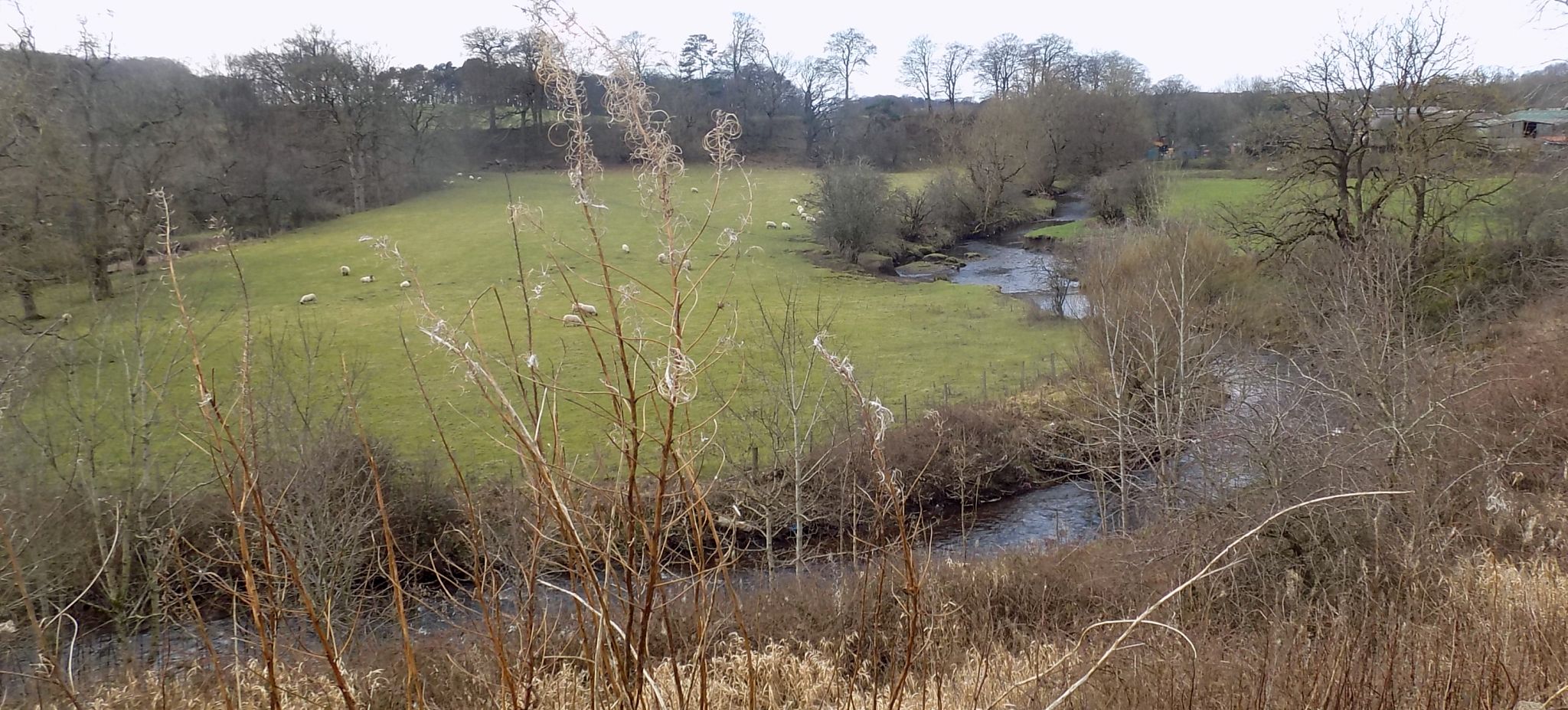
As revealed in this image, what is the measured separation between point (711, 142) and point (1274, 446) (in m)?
8.04

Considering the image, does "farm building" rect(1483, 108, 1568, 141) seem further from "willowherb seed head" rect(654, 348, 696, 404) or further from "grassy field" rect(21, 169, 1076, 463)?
"willowherb seed head" rect(654, 348, 696, 404)

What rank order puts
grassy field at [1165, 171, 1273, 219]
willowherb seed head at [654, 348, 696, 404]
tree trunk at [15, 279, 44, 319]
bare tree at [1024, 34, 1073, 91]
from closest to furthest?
willowherb seed head at [654, 348, 696, 404] < tree trunk at [15, 279, 44, 319] < grassy field at [1165, 171, 1273, 219] < bare tree at [1024, 34, 1073, 91]

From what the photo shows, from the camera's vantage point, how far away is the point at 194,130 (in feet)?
72.4

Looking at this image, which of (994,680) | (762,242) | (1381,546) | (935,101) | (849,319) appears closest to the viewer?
(994,680)

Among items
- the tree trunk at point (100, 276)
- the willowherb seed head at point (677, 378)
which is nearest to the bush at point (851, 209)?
the tree trunk at point (100, 276)

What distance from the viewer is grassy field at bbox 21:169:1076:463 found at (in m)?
15.4

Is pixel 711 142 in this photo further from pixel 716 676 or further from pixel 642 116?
pixel 716 676

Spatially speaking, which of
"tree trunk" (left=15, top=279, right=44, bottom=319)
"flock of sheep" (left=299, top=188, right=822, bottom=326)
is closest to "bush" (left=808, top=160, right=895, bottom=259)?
"flock of sheep" (left=299, top=188, right=822, bottom=326)

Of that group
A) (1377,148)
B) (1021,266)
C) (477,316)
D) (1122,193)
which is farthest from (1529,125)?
(477,316)

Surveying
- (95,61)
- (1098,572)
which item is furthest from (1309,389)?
(95,61)

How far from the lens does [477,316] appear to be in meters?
12.4

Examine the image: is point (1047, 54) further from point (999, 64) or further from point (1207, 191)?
point (1207, 191)

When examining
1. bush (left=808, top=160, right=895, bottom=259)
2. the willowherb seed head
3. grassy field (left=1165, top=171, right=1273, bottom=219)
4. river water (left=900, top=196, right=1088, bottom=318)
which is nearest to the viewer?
the willowherb seed head

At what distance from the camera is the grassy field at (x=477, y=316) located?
15.4 metres
